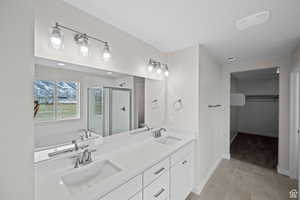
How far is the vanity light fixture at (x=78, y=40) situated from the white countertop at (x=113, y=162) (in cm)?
98

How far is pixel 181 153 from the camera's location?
5.37ft

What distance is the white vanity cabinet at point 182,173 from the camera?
4.91 feet

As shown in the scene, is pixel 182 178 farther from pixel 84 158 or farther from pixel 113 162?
pixel 84 158

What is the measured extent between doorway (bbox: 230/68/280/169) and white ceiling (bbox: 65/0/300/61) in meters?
2.31

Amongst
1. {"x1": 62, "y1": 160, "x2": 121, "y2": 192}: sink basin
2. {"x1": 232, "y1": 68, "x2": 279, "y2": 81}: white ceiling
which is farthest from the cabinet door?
{"x1": 232, "y1": 68, "x2": 279, "y2": 81}: white ceiling

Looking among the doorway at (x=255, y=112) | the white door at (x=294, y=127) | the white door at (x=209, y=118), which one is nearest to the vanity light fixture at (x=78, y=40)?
the white door at (x=209, y=118)

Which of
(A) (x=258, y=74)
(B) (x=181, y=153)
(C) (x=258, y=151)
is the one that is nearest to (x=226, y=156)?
(C) (x=258, y=151)

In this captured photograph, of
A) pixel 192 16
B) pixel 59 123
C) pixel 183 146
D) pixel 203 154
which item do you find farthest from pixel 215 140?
pixel 59 123

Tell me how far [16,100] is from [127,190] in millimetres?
934

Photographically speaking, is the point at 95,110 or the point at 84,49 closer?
the point at 84,49

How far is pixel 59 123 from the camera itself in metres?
1.17

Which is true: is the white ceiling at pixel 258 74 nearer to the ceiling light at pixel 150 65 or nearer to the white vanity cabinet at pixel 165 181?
the ceiling light at pixel 150 65

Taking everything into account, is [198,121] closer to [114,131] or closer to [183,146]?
[183,146]

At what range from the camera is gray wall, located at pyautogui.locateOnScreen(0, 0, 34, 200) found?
0.44m
